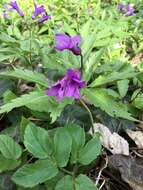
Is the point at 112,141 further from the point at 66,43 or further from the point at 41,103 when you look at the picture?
the point at 66,43

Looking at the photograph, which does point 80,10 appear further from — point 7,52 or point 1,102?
point 1,102

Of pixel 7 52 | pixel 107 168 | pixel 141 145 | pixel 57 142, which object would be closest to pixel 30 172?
pixel 57 142

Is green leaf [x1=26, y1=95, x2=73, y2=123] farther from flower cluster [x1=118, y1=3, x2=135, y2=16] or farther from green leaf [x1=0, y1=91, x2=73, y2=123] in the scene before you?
flower cluster [x1=118, y1=3, x2=135, y2=16]

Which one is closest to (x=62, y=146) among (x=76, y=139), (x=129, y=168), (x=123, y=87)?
(x=76, y=139)

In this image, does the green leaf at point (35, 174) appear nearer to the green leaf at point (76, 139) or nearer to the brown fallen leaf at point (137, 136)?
the green leaf at point (76, 139)

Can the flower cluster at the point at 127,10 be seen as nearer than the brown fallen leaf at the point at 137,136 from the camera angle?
No

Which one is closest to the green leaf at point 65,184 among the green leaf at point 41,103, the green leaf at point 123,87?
the green leaf at point 41,103

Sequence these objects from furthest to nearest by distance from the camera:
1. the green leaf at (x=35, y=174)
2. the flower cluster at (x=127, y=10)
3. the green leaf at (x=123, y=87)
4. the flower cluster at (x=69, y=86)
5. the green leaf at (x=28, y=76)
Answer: the flower cluster at (x=127, y=10), the green leaf at (x=123, y=87), the green leaf at (x=28, y=76), the flower cluster at (x=69, y=86), the green leaf at (x=35, y=174)

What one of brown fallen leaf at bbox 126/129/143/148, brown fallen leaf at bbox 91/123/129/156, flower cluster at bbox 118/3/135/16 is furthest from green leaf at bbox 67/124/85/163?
flower cluster at bbox 118/3/135/16
